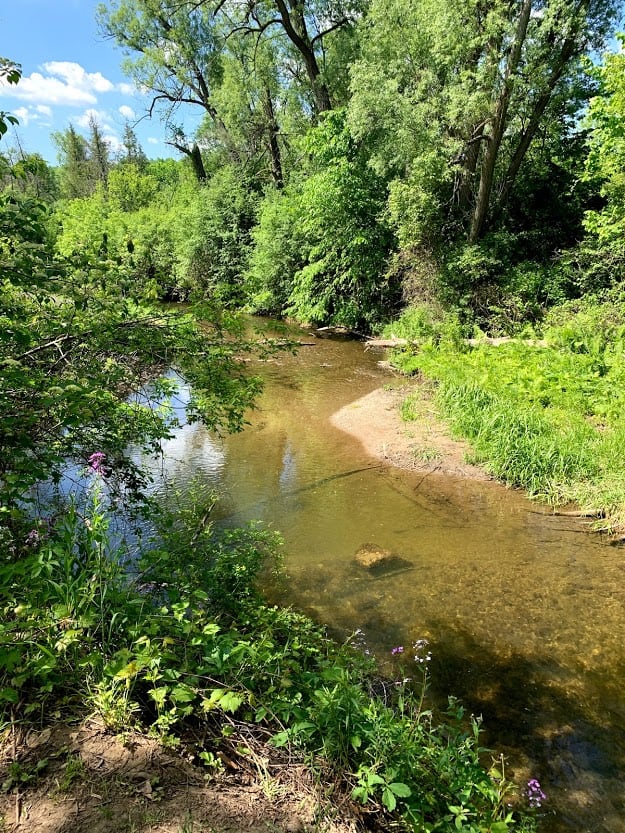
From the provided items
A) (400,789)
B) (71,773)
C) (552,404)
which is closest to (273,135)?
(552,404)

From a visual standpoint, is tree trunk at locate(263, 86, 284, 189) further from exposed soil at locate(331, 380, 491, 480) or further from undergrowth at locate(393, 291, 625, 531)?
exposed soil at locate(331, 380, 491, 480)

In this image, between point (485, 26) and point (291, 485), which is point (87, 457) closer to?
point (291, 485)

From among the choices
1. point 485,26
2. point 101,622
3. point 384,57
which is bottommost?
point 101,622

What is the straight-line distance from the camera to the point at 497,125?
1335 cm

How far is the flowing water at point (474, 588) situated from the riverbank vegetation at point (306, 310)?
636mm

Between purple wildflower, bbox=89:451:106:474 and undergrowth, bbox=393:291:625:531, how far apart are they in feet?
20.2

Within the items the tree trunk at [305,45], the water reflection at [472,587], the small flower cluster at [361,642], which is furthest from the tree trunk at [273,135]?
the small flower cluster at [361,642]

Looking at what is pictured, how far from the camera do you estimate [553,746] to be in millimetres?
3705

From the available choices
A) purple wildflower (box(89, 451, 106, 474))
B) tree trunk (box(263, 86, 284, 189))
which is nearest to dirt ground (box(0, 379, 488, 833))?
purple wildflower (box(89, 451, 106, 474))

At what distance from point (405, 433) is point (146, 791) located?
800cm

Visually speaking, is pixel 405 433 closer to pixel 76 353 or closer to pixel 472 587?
pixel 472 587

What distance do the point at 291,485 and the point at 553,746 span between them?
5.05 m

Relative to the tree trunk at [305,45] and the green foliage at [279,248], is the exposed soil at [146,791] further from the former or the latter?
the tree trunk at [305,45]

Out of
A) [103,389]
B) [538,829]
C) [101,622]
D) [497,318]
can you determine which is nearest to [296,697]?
[101,622]
